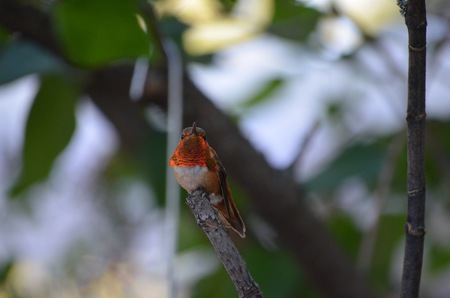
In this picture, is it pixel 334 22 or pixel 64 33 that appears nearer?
pixel 64 33

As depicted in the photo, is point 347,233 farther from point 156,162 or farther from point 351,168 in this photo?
point 156,162

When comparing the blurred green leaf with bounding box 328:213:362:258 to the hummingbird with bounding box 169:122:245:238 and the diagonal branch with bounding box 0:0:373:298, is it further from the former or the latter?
the hummingbird with bounding box 169:122:245:238

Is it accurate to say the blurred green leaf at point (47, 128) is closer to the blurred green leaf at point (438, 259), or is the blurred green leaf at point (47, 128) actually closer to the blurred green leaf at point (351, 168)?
the blurred green leaf at point (351, 168)

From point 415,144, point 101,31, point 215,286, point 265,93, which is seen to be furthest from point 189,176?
point 265,93

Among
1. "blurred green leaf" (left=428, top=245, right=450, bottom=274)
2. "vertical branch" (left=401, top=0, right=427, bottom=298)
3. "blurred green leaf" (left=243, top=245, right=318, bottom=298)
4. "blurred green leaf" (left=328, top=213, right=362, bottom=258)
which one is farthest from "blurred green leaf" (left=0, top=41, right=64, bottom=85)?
"blurred green leaf" (left=428, top=245, right=450, bottom=274)

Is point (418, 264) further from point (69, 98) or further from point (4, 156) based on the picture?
point (4, 156)

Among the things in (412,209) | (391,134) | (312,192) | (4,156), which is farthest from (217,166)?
(4,156)
